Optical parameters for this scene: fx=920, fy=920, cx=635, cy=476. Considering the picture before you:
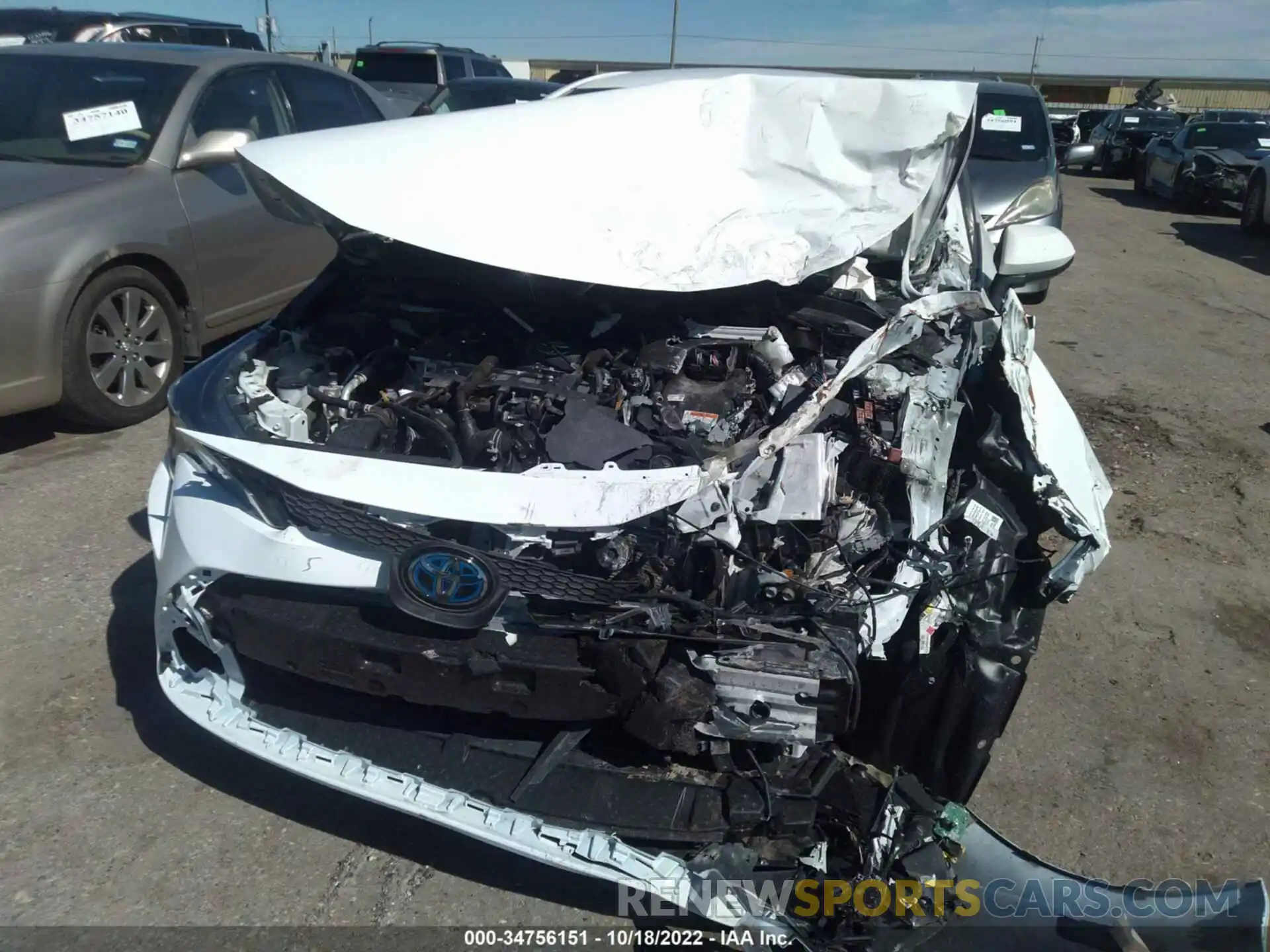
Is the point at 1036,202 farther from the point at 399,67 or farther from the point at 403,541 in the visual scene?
the point at 399,67

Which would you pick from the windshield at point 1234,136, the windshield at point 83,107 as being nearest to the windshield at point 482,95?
the windshield at point 83,107

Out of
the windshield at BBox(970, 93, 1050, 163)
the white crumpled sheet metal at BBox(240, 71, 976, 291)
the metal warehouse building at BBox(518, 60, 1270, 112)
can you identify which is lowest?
the metal warehouse building at BBox(518, 60, 1270, 112)

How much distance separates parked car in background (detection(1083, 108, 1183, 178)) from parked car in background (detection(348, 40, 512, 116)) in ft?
43.6

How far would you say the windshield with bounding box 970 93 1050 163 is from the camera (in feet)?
25.5

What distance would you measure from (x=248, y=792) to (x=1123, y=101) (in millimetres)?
48196

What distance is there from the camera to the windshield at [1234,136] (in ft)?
46.1

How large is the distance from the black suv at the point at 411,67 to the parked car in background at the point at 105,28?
175cm

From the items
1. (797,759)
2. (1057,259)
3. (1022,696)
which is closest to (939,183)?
(1057,259)

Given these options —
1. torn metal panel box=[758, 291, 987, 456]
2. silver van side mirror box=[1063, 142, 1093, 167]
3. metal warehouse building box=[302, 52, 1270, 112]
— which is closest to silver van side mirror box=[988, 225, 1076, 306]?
torn metal panel box=[758, 291, 987, 456]

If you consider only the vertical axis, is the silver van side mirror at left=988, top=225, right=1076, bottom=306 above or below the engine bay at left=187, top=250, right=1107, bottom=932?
above

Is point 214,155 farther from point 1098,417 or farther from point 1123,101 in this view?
point 1123,101

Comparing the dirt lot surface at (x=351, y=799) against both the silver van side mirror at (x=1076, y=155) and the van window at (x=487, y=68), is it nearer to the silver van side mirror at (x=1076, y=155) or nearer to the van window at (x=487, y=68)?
the silver van side mirror at (x=1076, y=155)

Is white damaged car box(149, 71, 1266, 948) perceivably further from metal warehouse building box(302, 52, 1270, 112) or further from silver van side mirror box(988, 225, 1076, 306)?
metal warehouse building box(302, 52, 1270, 112)

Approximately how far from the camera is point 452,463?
89.0 inches
